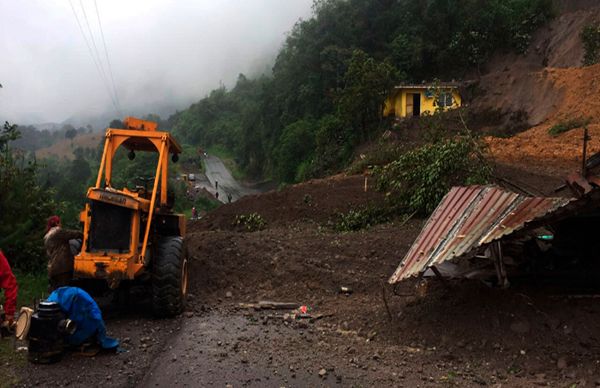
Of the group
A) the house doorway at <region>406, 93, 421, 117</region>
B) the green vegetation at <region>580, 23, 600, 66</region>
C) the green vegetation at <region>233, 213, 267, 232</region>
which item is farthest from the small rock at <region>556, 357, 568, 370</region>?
the house doorway at <region>406, 93, 421, 117</region>

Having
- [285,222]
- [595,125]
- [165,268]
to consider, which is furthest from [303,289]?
[595,125]

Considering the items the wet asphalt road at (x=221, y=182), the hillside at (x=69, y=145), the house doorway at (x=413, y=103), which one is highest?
the house doorway at (x=413, y=103)

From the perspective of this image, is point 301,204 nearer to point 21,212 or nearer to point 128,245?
point 21,212

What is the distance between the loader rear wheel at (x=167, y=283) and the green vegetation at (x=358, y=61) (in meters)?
31.3

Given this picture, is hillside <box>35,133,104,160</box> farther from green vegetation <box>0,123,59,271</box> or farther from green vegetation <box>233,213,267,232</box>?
green vegetation <box>0,123,59,271</box>

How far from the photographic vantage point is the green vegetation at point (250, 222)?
1783 centimetres

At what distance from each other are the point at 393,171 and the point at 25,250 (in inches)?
358

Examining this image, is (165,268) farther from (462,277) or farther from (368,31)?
(368,31)

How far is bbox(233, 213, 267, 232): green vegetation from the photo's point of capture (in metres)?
17.8

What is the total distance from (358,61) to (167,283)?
110 ft

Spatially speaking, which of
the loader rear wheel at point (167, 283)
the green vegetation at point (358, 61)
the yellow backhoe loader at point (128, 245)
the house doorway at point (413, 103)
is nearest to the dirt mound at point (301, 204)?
the yellow backhoe loader at point (128, 245)

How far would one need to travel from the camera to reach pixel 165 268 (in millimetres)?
7754

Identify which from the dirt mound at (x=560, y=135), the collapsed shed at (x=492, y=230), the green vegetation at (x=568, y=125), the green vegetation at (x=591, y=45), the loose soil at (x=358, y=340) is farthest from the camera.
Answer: the green vegetation at (x=591, y=45)

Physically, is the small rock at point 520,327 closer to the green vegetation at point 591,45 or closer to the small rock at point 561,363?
the small rock at point 561,363
